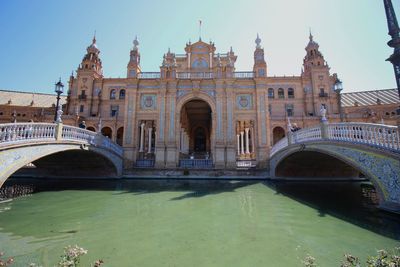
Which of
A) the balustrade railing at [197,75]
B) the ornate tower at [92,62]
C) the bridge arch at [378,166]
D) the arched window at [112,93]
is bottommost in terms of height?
the bridge arch at [378,166]

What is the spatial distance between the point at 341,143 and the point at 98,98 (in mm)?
→ 37581

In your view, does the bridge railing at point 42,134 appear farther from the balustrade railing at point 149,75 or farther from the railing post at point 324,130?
the railing post at point 324,130

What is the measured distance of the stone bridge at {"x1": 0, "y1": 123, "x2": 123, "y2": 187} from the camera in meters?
7.70

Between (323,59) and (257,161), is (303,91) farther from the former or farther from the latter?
(257,161)

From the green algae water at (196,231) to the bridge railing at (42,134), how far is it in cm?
265

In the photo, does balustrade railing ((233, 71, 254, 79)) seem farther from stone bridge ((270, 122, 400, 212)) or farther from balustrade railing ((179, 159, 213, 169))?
balustrade railing ((179, 159, 213, 169))

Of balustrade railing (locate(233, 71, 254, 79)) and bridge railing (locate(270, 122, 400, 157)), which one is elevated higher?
balustrade railing (locate(233, 71, 254, 79))

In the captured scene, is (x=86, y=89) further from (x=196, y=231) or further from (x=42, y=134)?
(x=196, y=231)

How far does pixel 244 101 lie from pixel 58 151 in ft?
50.5

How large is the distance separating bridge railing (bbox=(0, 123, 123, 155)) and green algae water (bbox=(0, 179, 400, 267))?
8.69ft

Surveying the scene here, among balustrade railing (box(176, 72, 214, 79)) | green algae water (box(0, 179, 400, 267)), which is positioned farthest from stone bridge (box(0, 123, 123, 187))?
balustrade railing (box(176, 72, 214, 79))

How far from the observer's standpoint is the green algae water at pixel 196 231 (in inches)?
156

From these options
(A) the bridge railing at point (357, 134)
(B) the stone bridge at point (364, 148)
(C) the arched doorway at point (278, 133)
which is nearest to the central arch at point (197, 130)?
(C) the arched doorway at point (278, 133)

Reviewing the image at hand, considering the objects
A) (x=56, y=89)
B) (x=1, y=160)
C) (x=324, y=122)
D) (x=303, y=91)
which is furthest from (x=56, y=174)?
(x=303, y=91)
